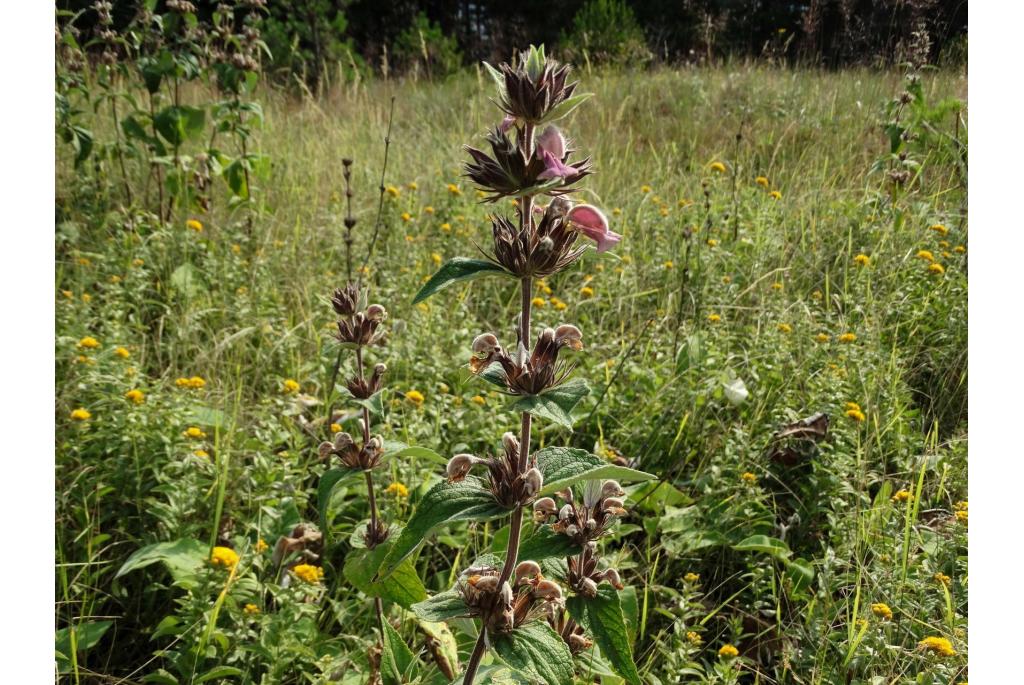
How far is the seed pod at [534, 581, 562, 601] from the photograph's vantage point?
965 millimetres

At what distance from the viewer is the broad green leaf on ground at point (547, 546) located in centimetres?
96

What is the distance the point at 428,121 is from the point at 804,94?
302 centimetres

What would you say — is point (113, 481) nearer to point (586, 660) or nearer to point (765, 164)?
point (586, 660)

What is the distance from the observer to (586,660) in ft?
4.03

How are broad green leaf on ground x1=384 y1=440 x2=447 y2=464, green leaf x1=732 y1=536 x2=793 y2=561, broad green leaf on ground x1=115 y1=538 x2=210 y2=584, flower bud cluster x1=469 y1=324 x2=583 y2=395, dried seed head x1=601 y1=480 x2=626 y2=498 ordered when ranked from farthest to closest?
green leaf x1=732 y1=536 x2=793 y2=561, broad green leaf on ground x1=115 y1=538 x2=210 y2=584, broad green leaf on ground x1=384 y1=440 x2=447 y2=464, dried seed head x1=601 y1=480 x2=626 y2=498, flower bud cluster x1=469 y1=324 x2=583 y2=395

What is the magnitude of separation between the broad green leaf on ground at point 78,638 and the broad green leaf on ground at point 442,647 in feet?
2.30

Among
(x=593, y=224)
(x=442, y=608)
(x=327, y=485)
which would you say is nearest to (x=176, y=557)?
(x=327, y=485)

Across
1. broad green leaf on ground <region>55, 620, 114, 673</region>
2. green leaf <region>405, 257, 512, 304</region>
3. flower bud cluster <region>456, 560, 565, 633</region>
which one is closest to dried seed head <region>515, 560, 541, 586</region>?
flower bud cluster <region>456, 560, 565, 633</region>

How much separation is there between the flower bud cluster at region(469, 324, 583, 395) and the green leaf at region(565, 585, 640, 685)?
0.30m

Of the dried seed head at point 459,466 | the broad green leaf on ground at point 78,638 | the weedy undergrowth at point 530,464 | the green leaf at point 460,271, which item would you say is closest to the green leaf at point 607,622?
the weedy undergrowth at point 530,464

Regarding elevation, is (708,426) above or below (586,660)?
above

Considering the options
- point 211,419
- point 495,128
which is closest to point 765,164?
point 211,419

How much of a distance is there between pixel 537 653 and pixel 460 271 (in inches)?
19.4

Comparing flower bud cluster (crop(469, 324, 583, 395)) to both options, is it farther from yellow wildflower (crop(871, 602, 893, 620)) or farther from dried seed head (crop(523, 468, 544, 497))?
yellow wildflower (crop(871, 602, 893, 620))
